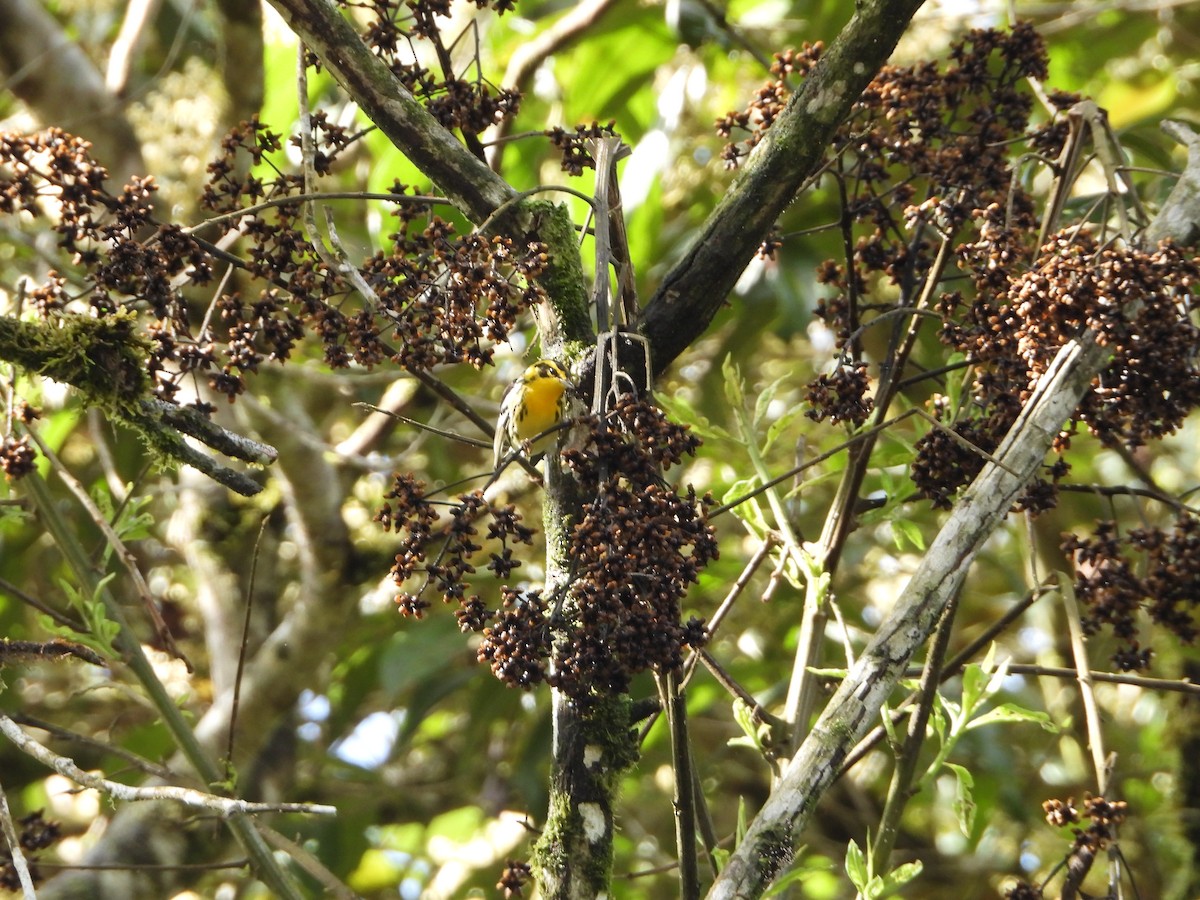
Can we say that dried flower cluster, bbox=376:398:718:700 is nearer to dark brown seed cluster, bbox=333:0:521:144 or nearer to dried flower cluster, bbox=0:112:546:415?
dried flower cluster, bbox=0:112:546:415

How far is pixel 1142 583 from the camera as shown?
1.37 m

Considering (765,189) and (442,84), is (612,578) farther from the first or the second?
(442,84)

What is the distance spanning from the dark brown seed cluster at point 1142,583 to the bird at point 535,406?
0.62m

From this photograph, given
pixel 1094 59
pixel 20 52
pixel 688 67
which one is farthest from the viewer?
pixel 1094 59

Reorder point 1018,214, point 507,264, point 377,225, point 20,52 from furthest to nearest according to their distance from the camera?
point 20,52 < point 377,225 < point 1018,214 < point 507,264

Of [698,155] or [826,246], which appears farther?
[698,155]

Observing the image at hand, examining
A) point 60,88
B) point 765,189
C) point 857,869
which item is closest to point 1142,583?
point 857,869

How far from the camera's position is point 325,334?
46.9 inches

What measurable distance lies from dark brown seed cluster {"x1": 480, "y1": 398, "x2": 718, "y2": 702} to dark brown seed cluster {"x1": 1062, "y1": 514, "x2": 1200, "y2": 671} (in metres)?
0.56

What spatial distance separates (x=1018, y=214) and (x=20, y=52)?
2609mm

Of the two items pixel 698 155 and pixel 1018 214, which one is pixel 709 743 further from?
pixel 1018 214

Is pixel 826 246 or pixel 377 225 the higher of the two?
pixel 826 246

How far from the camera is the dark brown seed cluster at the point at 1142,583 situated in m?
1.34

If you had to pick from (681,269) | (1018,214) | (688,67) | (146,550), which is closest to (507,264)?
(681,269)
